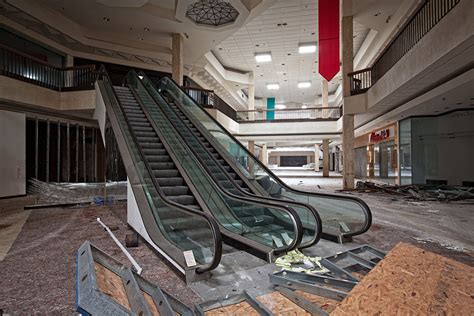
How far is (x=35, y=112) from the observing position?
36.2 ft

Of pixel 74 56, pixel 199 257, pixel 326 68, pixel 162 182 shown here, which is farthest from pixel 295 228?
pixel 74 56

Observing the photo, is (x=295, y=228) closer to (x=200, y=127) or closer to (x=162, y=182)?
(x=162, y=182)

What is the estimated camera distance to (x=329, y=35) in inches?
377

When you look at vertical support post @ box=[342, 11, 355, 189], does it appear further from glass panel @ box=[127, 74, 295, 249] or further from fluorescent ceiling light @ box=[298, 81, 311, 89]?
fluorescent ceiling light @ box=[298, 81, 311, 89]

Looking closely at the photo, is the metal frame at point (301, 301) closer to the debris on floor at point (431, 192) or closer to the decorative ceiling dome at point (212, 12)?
the debris on floor at point (431, 192)

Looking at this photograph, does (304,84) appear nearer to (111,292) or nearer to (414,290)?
(414,290)

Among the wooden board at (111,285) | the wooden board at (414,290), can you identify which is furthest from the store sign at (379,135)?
the wooden board at (111,285)

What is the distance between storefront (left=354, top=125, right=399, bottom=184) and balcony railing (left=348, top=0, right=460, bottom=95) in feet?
10.3

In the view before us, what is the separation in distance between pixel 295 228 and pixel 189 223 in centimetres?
137

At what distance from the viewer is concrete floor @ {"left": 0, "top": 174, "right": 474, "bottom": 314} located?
109 inches

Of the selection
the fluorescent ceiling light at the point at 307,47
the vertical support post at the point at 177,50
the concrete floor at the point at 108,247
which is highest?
the fluorescent ceiling light at the point at 307,47

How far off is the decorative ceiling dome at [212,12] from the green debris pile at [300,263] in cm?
920

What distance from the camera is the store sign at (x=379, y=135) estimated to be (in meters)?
14.3

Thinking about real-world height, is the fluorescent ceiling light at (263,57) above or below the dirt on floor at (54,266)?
above
